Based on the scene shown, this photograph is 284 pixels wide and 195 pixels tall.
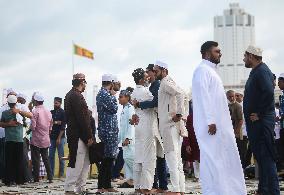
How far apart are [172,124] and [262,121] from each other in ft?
5.05

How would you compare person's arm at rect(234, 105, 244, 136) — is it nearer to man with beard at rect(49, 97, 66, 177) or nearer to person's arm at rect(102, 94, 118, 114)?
person's arm at rect(102, 94, 118, 114)

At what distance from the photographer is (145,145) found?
849 cm

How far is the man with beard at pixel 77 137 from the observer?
860 cm

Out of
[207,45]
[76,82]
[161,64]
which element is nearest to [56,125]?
[76,82]

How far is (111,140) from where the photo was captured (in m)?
9.14

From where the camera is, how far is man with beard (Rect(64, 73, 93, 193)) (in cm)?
860

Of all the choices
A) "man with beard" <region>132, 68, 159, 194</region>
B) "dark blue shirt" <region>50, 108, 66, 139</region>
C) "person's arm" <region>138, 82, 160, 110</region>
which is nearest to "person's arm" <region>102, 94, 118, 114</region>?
"man with beard" <region>132, 68, 159, 194</region>

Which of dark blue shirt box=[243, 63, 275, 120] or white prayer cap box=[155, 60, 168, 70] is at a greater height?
white prayer cap box=[155, 60, 168, 70]

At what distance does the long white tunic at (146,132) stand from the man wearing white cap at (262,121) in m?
1.89

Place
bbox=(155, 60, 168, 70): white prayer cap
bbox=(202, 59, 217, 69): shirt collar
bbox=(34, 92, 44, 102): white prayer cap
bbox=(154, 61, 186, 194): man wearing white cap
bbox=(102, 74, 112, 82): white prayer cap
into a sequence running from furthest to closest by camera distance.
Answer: bbox=(34, 92, 44, 102): white prayer cap, bbox=(102, 74, 112, 82): white prayer cap, bbox=(155, 60, 168, 70): white prayer cap, bbox=(154, 61, 186, 194): man wearing white cap, bbox=(202, 59, 217, 69): shirt collar

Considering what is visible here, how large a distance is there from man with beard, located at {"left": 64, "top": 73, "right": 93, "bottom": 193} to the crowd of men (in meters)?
0.02

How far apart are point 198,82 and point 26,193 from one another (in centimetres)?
432

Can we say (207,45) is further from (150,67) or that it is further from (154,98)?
(150,67)

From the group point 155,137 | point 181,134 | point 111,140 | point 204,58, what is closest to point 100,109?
point 111,140
